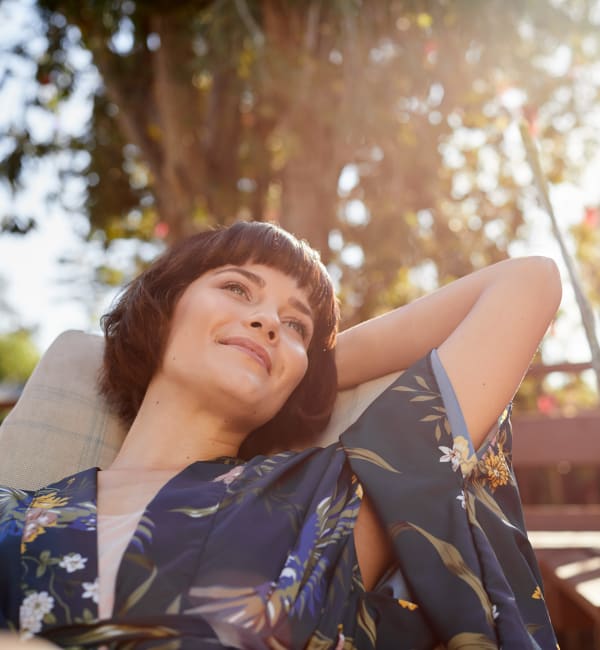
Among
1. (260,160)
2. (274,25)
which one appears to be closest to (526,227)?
(260,160)

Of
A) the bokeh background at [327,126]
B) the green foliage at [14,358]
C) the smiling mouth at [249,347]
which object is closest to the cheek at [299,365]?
the smiling mouth at [249,347]

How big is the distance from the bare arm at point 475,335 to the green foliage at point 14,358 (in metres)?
39.5

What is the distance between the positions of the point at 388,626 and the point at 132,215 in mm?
6668

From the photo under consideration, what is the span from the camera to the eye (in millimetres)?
1771

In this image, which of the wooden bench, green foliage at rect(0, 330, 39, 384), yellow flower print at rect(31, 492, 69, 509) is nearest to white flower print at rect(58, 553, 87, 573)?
yellow flower print at rect(31, 492, 69, 509)

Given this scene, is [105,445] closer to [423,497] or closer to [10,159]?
[423,497]

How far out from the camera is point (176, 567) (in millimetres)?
1275

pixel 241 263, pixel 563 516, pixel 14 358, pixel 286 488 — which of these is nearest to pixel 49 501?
pixel 286 488

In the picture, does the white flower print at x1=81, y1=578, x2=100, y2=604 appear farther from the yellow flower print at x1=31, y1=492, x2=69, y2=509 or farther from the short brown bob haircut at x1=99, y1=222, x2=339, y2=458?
the short brown bob haircut at x1=99, y1=222, x2=339, y2=458

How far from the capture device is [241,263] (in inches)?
72.0

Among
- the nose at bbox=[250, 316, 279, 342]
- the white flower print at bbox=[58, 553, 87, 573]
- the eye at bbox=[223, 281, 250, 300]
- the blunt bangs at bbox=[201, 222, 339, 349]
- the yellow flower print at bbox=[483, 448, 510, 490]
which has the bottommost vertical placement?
the white flower print at bbox=[58, 553, 87, 573]

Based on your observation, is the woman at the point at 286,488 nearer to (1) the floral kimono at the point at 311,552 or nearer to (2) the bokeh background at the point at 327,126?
(1) the floral kimono at the point at 311,552

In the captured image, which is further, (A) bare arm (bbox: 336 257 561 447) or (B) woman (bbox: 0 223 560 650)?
(A) bare arm (bbox: 336 257 561 447)

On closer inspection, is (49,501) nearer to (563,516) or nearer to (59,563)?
(59,563)
